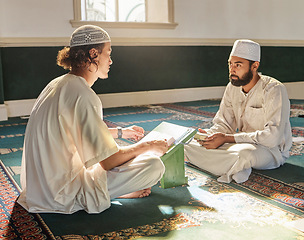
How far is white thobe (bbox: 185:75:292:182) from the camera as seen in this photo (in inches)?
121

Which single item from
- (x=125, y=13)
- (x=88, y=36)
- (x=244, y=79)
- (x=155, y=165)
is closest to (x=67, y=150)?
(x=155, y=165)

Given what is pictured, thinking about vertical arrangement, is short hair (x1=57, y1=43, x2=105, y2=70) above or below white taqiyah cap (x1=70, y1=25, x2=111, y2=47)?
below

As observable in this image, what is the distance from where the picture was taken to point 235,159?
3.05 m

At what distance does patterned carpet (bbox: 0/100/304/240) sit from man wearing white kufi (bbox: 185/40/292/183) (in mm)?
96

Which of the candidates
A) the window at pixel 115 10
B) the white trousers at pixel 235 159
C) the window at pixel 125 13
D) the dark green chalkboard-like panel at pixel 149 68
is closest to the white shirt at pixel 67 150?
the white trousers at pixel 235 159

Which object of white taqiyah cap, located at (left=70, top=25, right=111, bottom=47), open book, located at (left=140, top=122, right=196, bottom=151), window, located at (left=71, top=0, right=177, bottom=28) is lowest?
open book, located at (left=140, top=122, right=196, bottom=151)

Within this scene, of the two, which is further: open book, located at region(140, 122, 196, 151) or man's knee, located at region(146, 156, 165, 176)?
open book, located at region(140, 122, 196, 151)

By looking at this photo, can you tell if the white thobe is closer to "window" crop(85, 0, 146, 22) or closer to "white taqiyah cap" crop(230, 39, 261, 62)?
"white taqiyah cap" crop(230, 39, 261, 62)

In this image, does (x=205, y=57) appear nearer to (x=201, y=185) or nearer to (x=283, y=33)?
(x=283, y=33)

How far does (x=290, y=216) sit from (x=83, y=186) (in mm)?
1168

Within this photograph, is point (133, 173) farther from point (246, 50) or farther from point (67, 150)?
point (246, 50)

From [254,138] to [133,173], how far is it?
1.14 meters

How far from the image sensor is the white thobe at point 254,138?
309 cm

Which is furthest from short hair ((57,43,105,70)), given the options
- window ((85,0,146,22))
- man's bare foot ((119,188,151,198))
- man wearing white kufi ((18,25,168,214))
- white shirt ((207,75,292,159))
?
window ((85,0,146,22))
